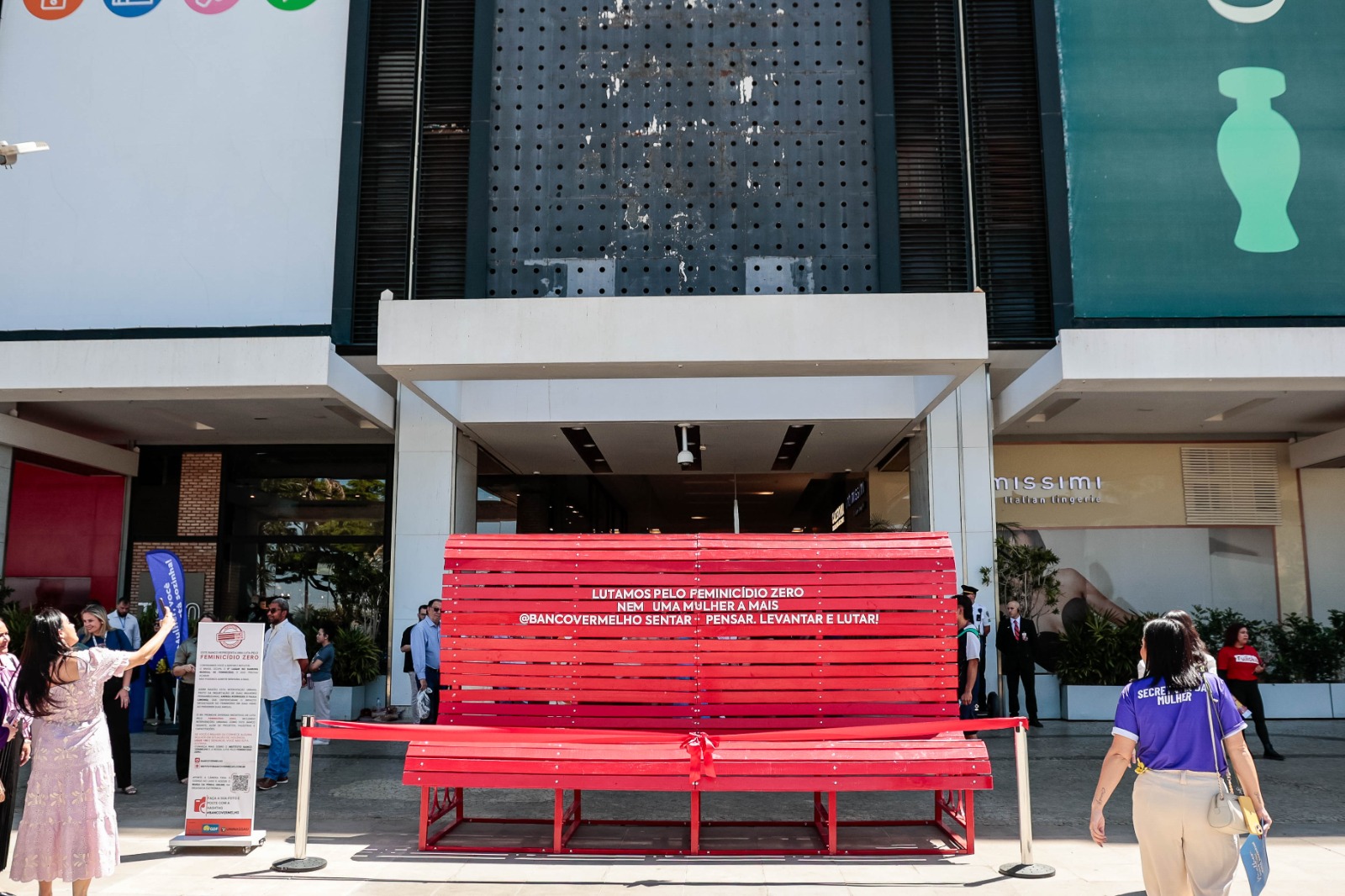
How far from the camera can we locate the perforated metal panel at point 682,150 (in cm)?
1418

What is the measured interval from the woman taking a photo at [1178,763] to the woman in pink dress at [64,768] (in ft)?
15.5

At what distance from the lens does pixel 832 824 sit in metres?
6.59

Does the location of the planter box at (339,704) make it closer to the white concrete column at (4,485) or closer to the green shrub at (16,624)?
the green shrub at (16,624)

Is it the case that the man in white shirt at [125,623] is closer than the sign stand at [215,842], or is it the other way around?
the sign stand at [215,842]

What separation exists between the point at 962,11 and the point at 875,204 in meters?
3.27

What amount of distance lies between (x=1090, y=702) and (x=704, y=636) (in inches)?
319

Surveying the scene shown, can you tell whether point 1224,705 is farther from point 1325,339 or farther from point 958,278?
point 958,278

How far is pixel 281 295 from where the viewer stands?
1455 cm

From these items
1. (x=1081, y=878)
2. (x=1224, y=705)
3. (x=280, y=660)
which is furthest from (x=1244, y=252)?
(x=280, y=660)

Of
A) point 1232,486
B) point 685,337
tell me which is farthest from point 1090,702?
point 685,337

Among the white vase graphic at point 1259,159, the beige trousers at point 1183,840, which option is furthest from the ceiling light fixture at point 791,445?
the beige trousers at point 1183,840

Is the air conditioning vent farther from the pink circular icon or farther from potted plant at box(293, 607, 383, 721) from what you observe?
the pink circular icon

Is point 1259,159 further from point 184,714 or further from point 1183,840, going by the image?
point 184,714

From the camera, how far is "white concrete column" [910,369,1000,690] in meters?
13.5
